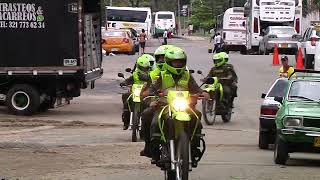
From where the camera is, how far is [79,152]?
40.5ft

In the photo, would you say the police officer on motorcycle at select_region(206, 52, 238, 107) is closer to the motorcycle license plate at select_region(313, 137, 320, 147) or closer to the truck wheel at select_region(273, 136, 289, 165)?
the truck wheel at select_region(273, 136, 289, 165)

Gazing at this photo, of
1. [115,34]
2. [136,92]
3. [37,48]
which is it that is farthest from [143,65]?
[115,34]

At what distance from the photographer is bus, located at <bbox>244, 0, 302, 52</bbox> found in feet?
141

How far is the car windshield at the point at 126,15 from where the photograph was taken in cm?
6725

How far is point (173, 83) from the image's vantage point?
8828 mm

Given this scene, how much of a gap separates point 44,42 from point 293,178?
32.9ft

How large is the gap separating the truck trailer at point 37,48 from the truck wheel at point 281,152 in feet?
26.7

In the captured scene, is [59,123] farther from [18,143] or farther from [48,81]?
[18,143]

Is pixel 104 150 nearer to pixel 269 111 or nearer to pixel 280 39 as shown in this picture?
pixel 269 111

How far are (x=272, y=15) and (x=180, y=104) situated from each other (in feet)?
117

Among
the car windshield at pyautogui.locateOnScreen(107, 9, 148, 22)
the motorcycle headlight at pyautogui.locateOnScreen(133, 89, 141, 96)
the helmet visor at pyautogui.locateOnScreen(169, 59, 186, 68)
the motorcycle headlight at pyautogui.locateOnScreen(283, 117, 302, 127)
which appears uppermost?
the car windshield at pyautogui.locateOnScreen(107, 9, 148, 22)

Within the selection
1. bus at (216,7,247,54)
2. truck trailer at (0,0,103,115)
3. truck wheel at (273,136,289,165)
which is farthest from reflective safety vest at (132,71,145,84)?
bus at (216,7,247,54)

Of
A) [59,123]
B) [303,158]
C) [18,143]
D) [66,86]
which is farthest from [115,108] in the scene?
[303,158]

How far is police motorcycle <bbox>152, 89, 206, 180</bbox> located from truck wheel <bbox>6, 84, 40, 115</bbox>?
9.93m
